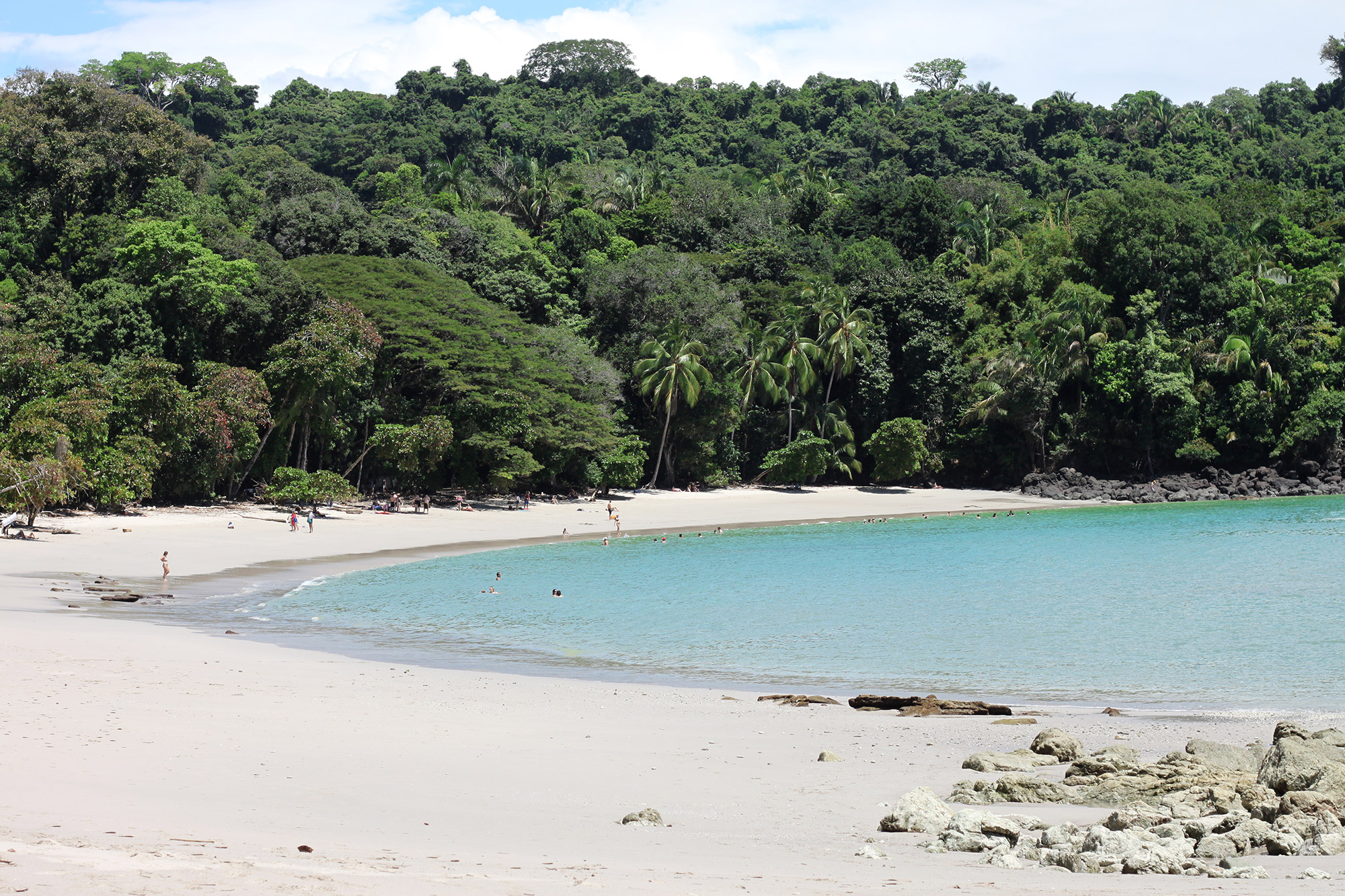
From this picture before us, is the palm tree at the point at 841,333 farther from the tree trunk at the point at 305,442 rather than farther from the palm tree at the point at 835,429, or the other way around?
the tree trunk at the point at 305,442

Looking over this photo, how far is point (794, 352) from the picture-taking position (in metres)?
56.4

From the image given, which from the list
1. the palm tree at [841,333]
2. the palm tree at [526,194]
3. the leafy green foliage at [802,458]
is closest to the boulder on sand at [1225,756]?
the leafy green foliage at [802,458]

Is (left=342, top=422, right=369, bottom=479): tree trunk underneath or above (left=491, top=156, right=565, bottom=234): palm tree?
underneath

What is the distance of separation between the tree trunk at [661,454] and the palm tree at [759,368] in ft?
17.8

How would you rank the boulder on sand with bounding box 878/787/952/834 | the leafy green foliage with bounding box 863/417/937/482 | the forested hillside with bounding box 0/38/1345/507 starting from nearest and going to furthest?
the boulder on sand with bounding box 878/787/952/834 < the forested hillside with bounding box 0/38/1345/507 < the leafy green foliage with bounding box 863/417/937/482

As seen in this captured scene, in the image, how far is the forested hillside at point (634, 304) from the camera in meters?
39.3

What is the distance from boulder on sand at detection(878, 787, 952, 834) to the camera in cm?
742

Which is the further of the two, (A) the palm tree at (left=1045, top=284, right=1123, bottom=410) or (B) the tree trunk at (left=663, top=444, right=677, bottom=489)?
(A) the palm tree at (left=1045, top=284, right=1123, bottom=410)

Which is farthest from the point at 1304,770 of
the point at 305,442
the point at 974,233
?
the point at 974,233

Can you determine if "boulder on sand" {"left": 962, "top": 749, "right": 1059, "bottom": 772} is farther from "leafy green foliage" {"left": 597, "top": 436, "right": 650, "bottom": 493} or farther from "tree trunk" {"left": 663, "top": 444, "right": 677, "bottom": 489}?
"tree trunk" {"left": 663, "top": 444, "right": 677, "bottom": 489}

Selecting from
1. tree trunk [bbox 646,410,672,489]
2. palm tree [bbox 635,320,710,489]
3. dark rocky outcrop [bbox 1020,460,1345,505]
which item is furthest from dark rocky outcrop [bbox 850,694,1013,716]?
dark rocky outcrop [bbox 1020,460,1345,505]

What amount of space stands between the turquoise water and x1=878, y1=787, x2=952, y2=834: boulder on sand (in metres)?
7.19

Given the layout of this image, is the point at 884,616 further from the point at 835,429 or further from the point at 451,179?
the point at 451,179

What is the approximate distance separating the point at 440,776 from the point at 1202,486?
2230 inches
